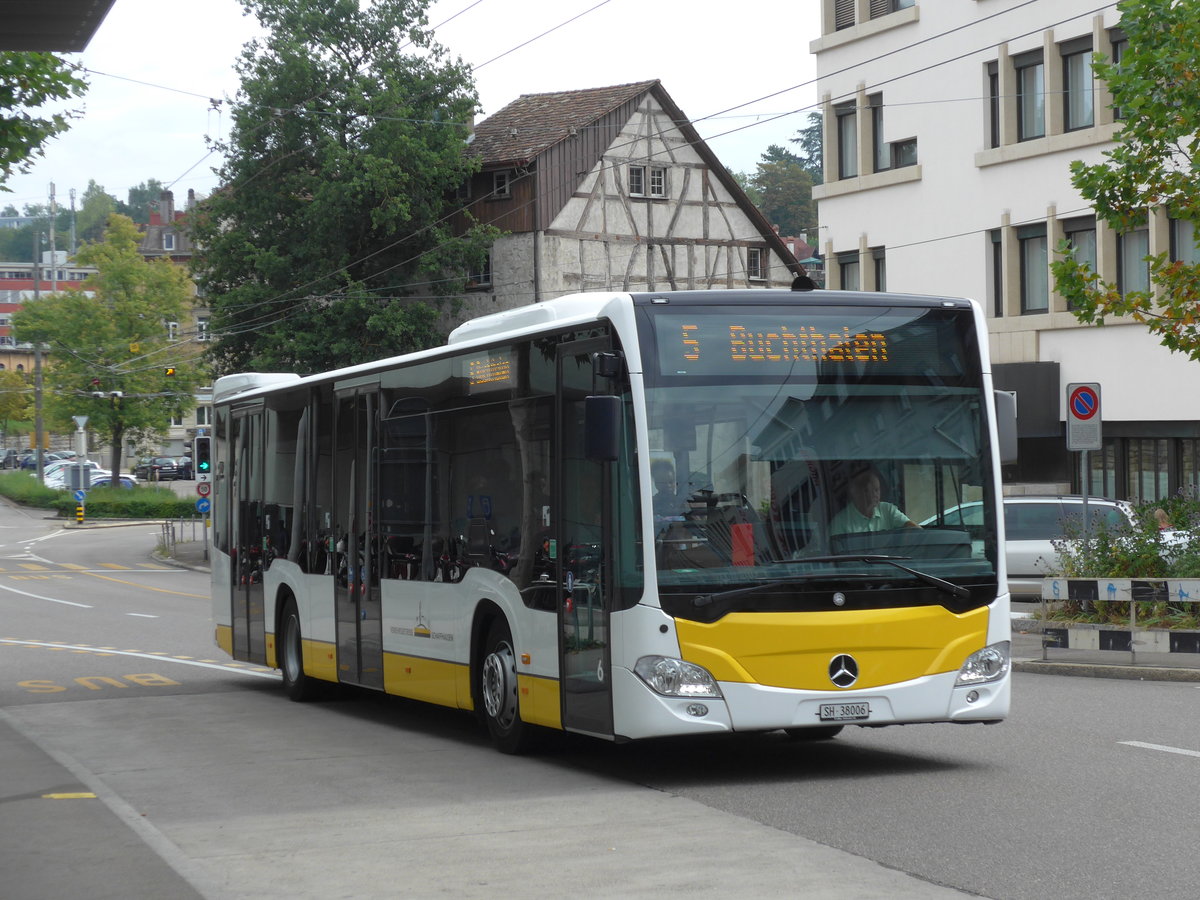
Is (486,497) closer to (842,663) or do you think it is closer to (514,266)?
(842,663)

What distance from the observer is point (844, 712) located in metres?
10.6

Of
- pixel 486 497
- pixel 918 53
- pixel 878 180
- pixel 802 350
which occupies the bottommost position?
pixel 486 497

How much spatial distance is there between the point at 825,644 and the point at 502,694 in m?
2.63

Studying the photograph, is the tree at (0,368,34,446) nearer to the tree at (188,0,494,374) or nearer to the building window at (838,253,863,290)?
the tree at (188,0,494,374)

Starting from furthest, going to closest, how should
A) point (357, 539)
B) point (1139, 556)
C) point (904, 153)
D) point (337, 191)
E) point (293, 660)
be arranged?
1. point (337, 191)
2. point (904, 153)
3. point (1139, 556)
4. point (293, 660)
5. point (357, 539)

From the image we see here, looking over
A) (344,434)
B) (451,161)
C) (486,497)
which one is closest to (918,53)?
(451,161)

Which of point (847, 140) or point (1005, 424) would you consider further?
point (847, 140)

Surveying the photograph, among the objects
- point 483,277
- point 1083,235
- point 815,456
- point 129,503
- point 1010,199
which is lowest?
point 129,503

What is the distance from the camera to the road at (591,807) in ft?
25.7

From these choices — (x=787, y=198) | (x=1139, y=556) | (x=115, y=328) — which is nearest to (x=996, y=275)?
(x=1139, y=556)

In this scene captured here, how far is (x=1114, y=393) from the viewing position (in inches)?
1307

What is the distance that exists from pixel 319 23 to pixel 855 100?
807 inches

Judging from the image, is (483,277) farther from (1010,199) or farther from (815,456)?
(815,456)

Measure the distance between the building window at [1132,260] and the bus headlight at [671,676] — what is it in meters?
24.3
